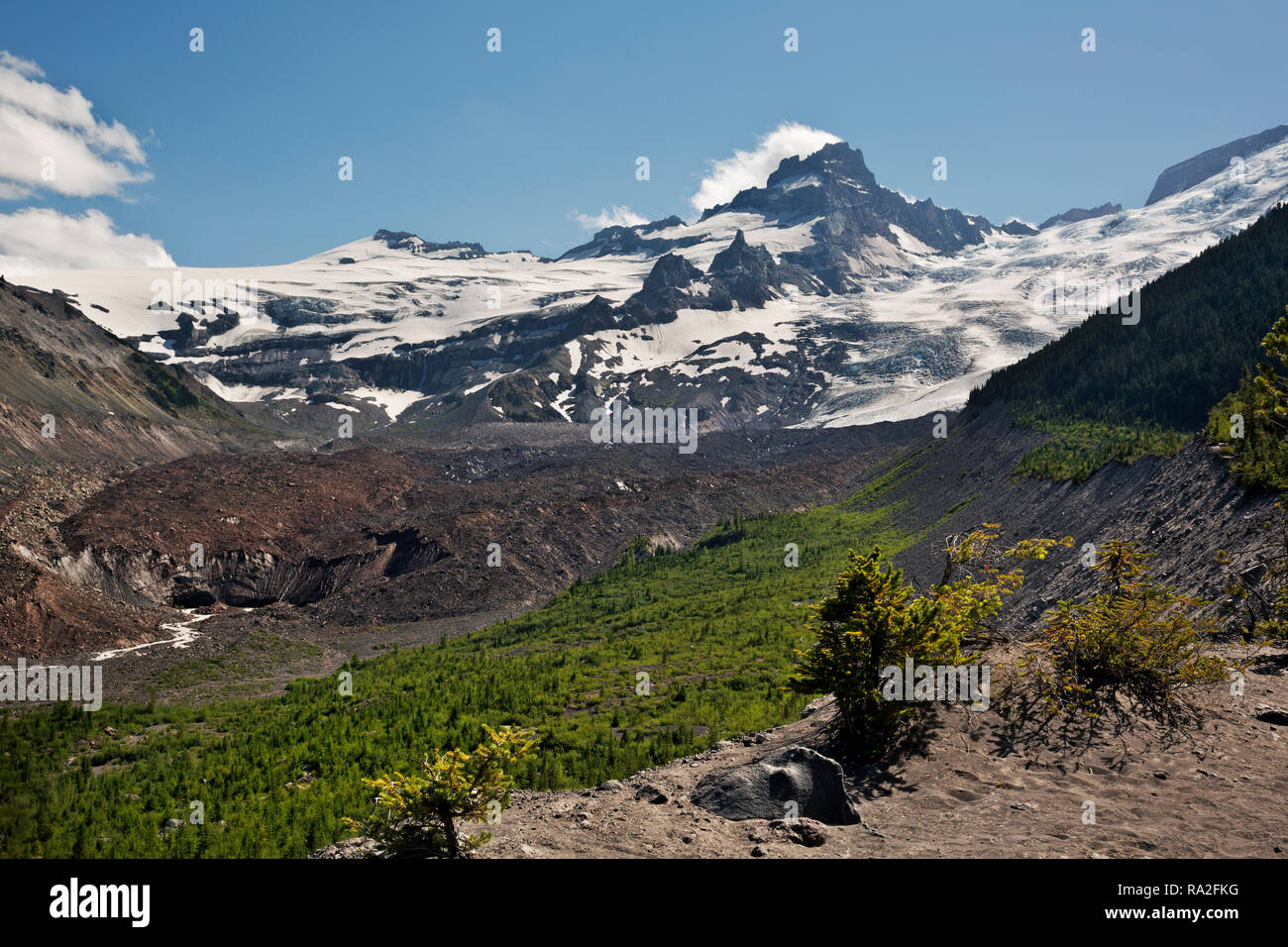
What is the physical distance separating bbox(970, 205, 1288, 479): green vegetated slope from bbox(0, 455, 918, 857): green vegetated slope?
24967mm

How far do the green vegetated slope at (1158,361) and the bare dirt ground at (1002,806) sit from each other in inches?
1263

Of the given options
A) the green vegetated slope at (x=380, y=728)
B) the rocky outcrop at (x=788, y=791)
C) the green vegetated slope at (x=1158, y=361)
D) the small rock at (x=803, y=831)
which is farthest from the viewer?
the green vegetated slope at (x=1158, y=361)

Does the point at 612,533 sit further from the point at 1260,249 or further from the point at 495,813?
the point at 1260,249

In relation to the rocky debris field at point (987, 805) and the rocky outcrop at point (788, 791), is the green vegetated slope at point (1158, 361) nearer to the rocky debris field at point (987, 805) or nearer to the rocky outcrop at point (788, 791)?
the rocky debris field at point (987, 805)

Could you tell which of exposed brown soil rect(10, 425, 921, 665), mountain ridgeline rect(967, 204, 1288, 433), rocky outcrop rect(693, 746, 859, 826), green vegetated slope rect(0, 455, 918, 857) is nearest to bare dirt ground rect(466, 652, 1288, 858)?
rocky outcrop rect(693, 746, 859, 826)

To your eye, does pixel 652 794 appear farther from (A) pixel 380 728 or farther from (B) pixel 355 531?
(B) pixel 355 531

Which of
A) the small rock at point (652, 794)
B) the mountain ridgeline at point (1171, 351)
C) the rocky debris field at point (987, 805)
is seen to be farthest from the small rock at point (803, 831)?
the mountain ridgeline at point (1171, 351)

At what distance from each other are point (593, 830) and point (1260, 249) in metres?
80.1

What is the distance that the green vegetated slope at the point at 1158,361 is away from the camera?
50.8 metres

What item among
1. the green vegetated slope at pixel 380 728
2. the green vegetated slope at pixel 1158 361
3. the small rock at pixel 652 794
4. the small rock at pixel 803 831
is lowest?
the green vegetated slope at pixel 380 728

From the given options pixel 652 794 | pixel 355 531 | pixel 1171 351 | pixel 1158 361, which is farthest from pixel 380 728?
pixel 1171 351

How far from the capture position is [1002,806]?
1024 cm

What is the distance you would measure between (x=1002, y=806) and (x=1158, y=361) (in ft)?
202

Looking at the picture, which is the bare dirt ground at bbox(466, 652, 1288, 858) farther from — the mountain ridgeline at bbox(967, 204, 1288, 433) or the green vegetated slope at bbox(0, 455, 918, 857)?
the mountain ridgeline at bbox(967, 204, 1288, 433)
